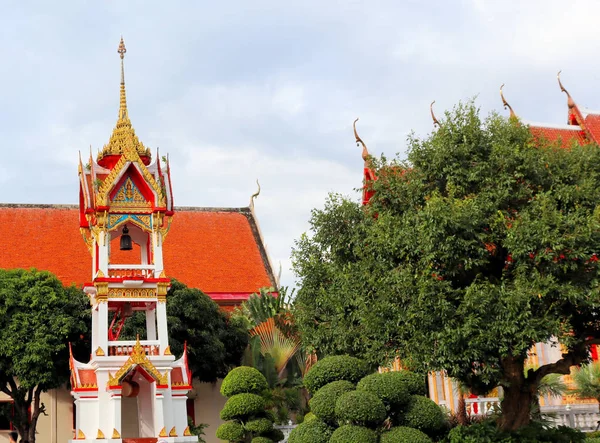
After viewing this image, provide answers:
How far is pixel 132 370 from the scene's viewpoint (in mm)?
18016

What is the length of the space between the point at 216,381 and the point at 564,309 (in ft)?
54.3

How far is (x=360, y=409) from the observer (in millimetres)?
14484

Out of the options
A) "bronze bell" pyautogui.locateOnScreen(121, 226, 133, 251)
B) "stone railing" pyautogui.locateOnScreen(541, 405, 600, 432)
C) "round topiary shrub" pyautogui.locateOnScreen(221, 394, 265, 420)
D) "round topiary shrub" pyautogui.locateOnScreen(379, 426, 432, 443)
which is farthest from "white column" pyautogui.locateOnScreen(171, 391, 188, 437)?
"stone railing" pyautogui.locateOnScreen(541, 405, 600, 432)

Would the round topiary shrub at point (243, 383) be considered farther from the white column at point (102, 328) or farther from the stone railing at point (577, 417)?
the stone railing at point (577, 417)

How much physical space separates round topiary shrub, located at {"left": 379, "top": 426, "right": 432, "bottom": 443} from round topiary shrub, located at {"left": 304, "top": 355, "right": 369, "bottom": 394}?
69.3 inches

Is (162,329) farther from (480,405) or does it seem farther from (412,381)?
(480,405)

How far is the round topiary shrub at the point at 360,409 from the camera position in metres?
14.5

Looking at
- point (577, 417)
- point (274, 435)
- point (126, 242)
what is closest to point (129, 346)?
point (126, 242)

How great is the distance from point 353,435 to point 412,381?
6.04 feet

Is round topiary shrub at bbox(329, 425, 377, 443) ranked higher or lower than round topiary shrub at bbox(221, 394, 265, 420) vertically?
lower

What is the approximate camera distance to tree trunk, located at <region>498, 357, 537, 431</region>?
15969 mm

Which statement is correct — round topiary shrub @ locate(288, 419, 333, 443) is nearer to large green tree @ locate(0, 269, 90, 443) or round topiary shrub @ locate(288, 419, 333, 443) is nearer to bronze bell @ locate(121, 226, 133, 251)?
bronze bell @ locate(121, 226, 133, 251)

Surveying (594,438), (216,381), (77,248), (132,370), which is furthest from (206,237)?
(594,438)

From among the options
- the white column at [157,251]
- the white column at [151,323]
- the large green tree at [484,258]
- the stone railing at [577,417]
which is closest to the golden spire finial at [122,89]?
the white column at [157,251]
